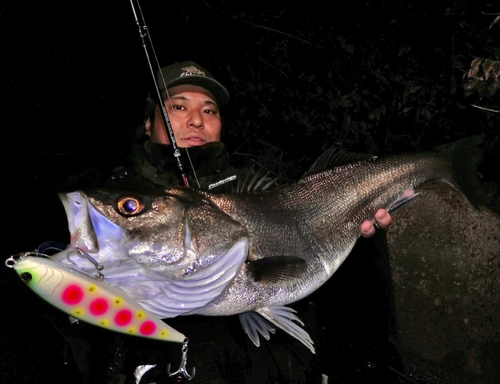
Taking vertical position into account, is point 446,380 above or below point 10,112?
below

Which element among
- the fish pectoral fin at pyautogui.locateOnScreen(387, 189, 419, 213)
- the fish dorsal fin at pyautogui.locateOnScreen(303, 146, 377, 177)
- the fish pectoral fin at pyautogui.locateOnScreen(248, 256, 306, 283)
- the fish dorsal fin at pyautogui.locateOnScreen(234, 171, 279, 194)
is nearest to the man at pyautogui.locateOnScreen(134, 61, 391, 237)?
the fish dorsal fin at pyautogui.locateOnScreen(234, 171, 279, 194)

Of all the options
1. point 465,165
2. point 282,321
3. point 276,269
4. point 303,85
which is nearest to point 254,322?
point 282,321

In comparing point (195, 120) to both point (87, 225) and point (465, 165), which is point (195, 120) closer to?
point (87, 225)

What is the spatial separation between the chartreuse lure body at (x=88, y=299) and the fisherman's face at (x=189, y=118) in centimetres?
145

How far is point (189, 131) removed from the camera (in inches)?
110

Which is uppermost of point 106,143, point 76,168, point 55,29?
point 55,29

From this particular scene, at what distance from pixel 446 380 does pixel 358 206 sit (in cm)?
292

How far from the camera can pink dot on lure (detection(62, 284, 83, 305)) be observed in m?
1.38

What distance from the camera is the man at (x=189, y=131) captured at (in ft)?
8.89

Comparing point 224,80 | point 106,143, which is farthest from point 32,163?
point 224,80

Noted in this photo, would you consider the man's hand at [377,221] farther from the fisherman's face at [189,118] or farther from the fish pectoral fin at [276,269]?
the fisherman's face at [189,118]

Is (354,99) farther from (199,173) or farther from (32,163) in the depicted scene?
(32,163)

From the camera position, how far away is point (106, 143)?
837 cm

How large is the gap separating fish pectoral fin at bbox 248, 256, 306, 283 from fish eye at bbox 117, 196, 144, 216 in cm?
60
